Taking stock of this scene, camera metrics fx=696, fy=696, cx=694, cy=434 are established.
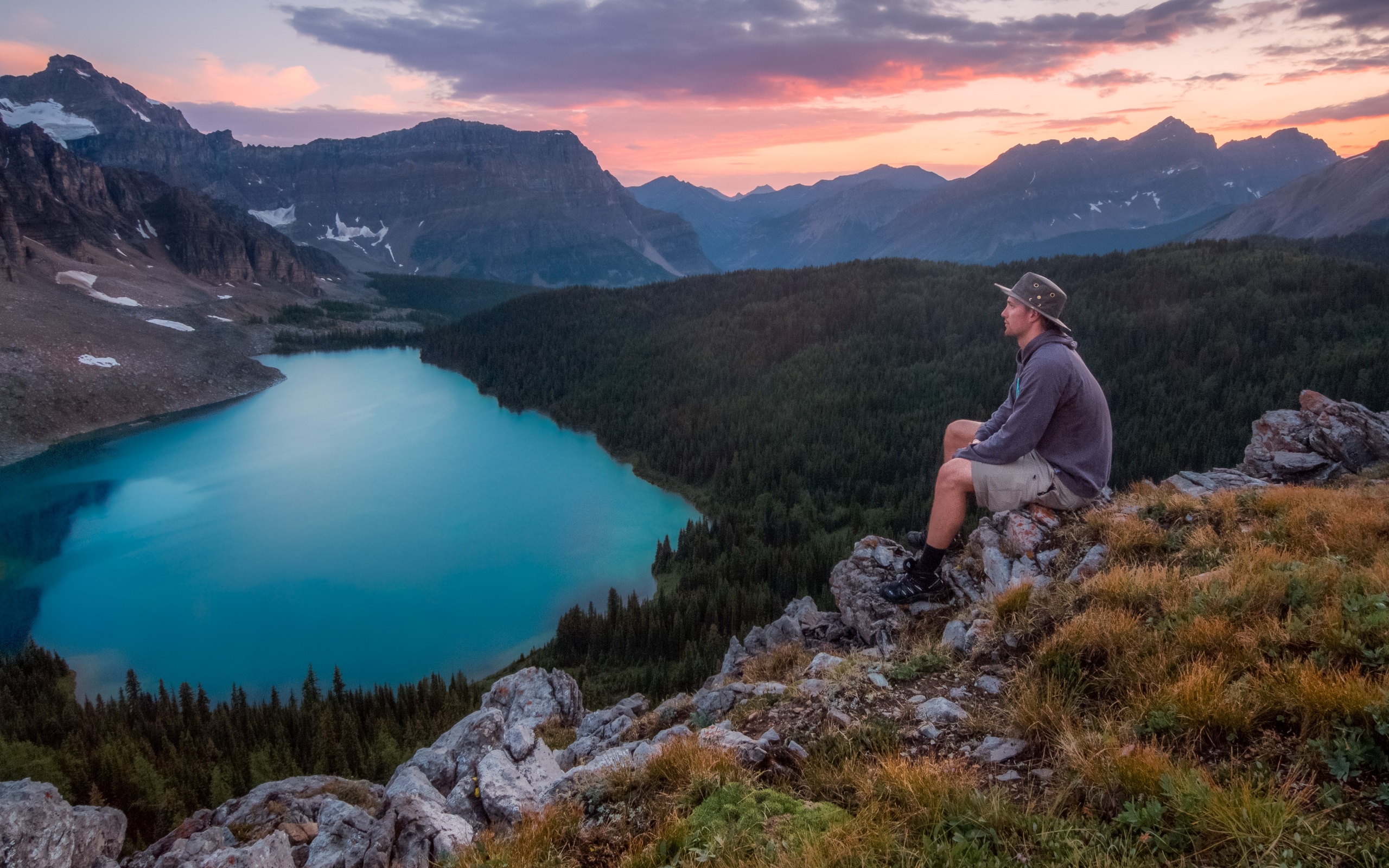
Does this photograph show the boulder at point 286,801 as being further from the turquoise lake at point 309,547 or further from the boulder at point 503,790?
the turquoise lake at point 309,547

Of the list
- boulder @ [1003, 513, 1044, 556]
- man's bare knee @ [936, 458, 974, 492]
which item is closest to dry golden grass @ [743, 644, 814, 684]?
man's bare knee @ [936, 458, 974, 492]

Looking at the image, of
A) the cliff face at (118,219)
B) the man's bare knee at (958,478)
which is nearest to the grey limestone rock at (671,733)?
the man's bare knee at (958,478)

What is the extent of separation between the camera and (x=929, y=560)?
956 cm

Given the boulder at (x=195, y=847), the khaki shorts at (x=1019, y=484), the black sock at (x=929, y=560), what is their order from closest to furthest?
1. the boulder at (x=195, y=847)
2. the khaki shorts at (x=1019, y=484)
3. the black sock at (x=929, y=560)

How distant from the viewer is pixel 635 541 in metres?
51.4

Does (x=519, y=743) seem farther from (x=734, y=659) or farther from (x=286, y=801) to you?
(x=734, y=659)

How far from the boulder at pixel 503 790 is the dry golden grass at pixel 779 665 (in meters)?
3.48

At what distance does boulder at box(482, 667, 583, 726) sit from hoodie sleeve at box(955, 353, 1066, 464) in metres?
10.4

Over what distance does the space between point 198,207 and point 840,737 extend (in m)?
199

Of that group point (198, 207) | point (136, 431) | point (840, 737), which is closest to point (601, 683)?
point (840, 737)

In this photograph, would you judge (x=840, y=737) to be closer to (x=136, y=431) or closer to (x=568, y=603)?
(x=568, y=603)

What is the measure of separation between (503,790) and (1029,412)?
296 inches

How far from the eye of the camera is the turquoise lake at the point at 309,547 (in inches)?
1378

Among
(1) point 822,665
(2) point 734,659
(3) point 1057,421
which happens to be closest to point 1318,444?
(3) point 1057,421
